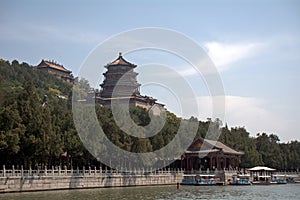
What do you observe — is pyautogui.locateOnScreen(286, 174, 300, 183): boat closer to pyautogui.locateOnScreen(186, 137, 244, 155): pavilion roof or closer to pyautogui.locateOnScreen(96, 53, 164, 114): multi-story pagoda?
pyautogui.locateOnScreen(186, 137, 244, 155): pavilion roof

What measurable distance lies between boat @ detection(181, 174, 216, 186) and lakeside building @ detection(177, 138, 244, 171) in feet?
11.1

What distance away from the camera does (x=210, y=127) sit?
62.4 meters

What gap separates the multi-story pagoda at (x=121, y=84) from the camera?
234 feet

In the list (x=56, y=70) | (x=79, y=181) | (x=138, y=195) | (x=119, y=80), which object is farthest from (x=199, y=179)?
(x=56, y=70)

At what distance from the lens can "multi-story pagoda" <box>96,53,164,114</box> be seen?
234 feet

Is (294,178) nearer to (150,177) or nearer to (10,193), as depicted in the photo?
(150,177)

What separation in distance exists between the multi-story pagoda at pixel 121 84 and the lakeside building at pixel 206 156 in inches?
743

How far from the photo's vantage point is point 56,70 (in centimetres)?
9969

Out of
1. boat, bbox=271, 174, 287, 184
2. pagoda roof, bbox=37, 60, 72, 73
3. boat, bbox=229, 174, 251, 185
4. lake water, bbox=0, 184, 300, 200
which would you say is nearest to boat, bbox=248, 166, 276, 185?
boat, bbox=271, 174, 287, 184

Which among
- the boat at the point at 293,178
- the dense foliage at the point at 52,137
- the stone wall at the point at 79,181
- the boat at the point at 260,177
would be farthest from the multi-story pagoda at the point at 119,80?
the boat at the point at 293,178

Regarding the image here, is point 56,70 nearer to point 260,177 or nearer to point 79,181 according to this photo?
point 260,177

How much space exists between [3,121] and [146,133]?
17.6m

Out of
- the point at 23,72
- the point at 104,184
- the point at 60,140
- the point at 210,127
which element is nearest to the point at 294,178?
the point at 210,127

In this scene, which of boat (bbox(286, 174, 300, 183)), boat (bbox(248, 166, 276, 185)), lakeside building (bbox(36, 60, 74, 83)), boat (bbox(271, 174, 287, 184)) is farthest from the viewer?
lakeside building (bbox(36, 60, 74, 83))
